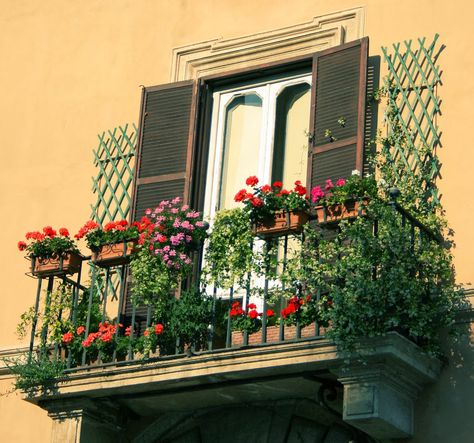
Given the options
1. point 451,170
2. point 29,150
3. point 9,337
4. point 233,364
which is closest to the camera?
point 233,364

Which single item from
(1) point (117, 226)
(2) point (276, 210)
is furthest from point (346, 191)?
(1) point (117, 226)

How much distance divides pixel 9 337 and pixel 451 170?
145 inches

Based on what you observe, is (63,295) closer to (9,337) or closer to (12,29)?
(9,337)

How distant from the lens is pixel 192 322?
988 centimetres

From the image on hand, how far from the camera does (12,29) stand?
1288 centimetres

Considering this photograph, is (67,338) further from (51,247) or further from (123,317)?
(51,247)

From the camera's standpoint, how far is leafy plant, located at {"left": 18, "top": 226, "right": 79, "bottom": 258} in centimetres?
1066

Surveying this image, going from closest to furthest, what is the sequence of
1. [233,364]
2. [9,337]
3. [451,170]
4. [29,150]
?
[233,364] → [451,170] → [9,337] → [29,150]

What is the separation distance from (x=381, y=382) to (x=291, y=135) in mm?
2675

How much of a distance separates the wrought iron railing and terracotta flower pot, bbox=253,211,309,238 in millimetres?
66

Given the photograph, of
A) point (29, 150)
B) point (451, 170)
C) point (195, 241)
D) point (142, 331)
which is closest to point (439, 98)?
point (451, 170)

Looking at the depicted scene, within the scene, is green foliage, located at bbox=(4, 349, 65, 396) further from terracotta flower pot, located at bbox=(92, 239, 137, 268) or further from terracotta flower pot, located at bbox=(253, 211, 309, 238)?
terracotta flower pot, located at bbox=(253, 211, 309, 238)

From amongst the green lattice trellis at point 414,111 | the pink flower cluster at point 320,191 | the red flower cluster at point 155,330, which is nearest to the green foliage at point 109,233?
the red flower cluster at point 155,330

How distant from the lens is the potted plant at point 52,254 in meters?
10.7
